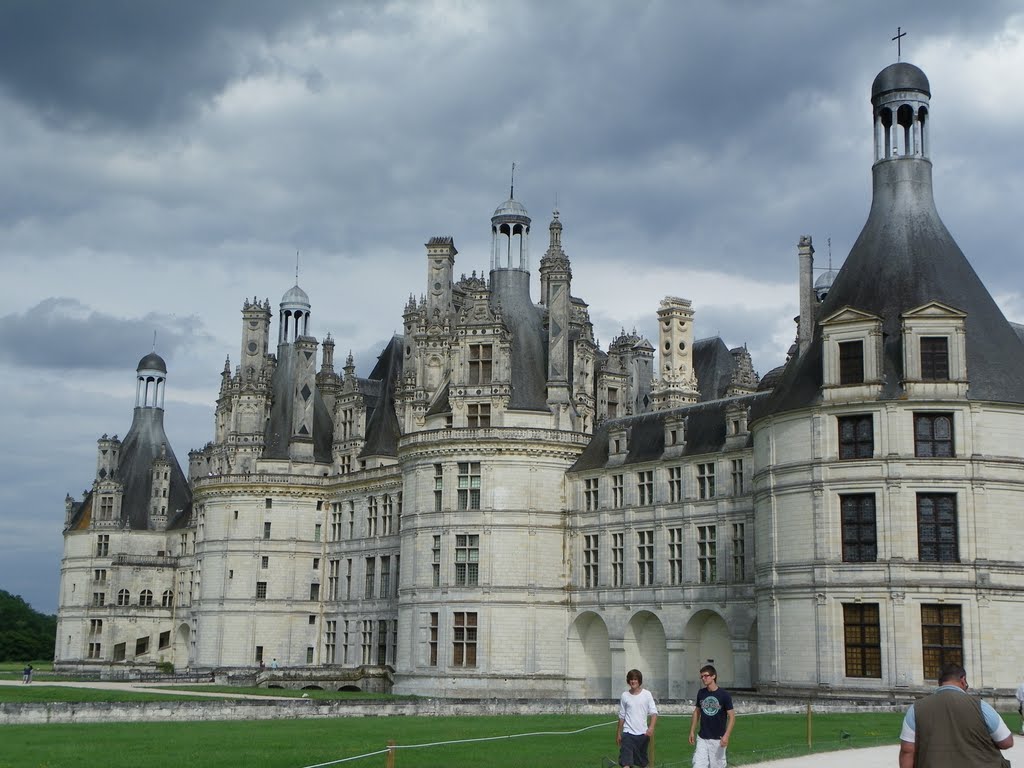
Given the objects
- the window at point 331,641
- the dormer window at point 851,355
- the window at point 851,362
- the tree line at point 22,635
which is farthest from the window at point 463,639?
the tree line at point 22,635

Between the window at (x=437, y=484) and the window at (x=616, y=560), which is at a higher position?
the window at (x=437, y=484)

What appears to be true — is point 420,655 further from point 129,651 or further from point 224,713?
point 129,651

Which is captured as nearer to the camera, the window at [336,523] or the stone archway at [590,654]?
the stone archway at [590,654]

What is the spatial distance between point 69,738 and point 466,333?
32.8m

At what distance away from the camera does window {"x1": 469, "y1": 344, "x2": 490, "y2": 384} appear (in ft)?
188

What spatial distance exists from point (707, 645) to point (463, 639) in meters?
11.2

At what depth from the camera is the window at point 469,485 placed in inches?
2200

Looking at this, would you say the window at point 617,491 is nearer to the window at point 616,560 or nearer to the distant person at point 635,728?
the window at point 616,560

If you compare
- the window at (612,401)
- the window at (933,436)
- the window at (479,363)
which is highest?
the window at (479,363)

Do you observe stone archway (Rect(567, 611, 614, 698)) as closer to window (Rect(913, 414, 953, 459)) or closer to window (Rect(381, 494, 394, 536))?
window (Rect(381, 494, 394, 536))

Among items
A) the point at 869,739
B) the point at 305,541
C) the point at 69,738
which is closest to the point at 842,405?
the point at 869,739

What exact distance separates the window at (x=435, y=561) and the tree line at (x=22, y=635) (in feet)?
243

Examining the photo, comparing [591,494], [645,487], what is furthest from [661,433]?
[591,494]

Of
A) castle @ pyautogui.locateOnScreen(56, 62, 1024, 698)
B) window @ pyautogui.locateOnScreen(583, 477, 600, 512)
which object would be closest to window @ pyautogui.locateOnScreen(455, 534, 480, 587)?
castle @ pyautogui.locateOnScreen(56, 62, 1024, 698)
